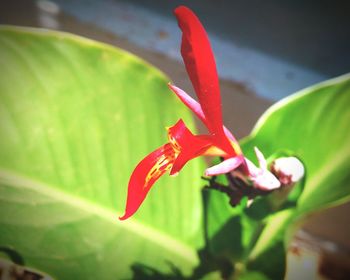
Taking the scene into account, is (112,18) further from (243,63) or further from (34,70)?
(243,63)

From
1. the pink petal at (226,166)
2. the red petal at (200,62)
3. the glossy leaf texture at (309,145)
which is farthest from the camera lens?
the glossy leaf texture at (309,145)

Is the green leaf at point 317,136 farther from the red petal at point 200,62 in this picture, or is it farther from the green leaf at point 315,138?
the red petal at point 200,62

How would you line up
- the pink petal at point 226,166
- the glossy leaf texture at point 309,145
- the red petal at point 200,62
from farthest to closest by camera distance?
the glossy leaf texture at point 309,145 < the pink petal at point 226,166 < the red petal at point 200,62

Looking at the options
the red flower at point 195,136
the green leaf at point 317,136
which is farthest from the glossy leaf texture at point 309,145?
the red flower at point 195,136

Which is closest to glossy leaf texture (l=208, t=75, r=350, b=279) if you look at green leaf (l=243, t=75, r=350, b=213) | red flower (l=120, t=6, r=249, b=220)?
green leaf (l=243, t=75, r=350, b=213)

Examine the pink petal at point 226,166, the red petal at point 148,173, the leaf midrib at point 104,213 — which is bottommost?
the leaf midrib at point 104,213

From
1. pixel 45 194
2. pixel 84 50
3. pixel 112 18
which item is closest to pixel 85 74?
pixel 84 50
